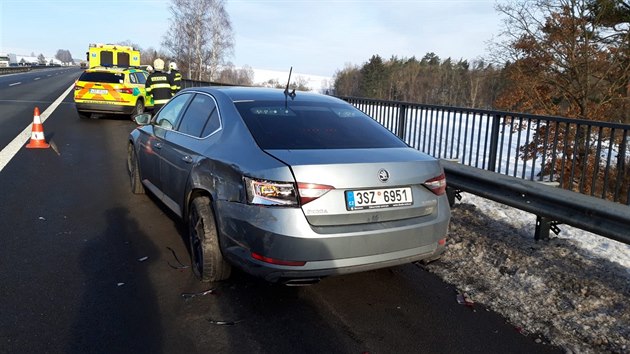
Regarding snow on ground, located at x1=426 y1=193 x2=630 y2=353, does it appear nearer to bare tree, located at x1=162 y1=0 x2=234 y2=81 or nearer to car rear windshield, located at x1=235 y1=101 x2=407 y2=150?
car rear windshield, located at x1=235 y1=101 x2=407 y2=150

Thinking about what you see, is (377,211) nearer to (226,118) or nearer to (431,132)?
(226,118)

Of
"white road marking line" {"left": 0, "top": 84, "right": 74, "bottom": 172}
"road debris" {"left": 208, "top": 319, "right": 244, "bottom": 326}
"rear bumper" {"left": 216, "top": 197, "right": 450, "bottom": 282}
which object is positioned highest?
"rear bumper" {"left": 216, "top": 197, "right": 450, "bottom": 282}

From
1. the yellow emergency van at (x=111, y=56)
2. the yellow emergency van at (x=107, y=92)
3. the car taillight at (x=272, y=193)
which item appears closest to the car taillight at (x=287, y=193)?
the car taillight at (x=272, y=193)

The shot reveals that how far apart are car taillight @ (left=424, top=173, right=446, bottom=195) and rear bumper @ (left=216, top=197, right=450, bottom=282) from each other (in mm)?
226

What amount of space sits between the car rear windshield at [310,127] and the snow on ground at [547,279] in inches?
Result: 52.7

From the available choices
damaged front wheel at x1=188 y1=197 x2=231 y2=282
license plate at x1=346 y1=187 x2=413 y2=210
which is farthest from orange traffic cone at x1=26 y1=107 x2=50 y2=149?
license plate at x1=346 y1=187 x2=413 y2=210

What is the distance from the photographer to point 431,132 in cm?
788

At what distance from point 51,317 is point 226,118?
73.0 inches

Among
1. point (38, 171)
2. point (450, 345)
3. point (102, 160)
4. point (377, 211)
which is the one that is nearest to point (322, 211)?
point (377, 211)

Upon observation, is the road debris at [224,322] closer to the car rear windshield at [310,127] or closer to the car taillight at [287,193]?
the car taillight at [287,193]

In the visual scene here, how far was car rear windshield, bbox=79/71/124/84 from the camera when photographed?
50.0 ft

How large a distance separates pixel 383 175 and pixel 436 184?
1.73ft

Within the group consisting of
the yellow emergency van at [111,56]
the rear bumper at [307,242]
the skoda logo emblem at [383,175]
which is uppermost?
the yellow emergency van at [111,56]

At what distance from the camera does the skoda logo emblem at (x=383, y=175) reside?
3152mm
